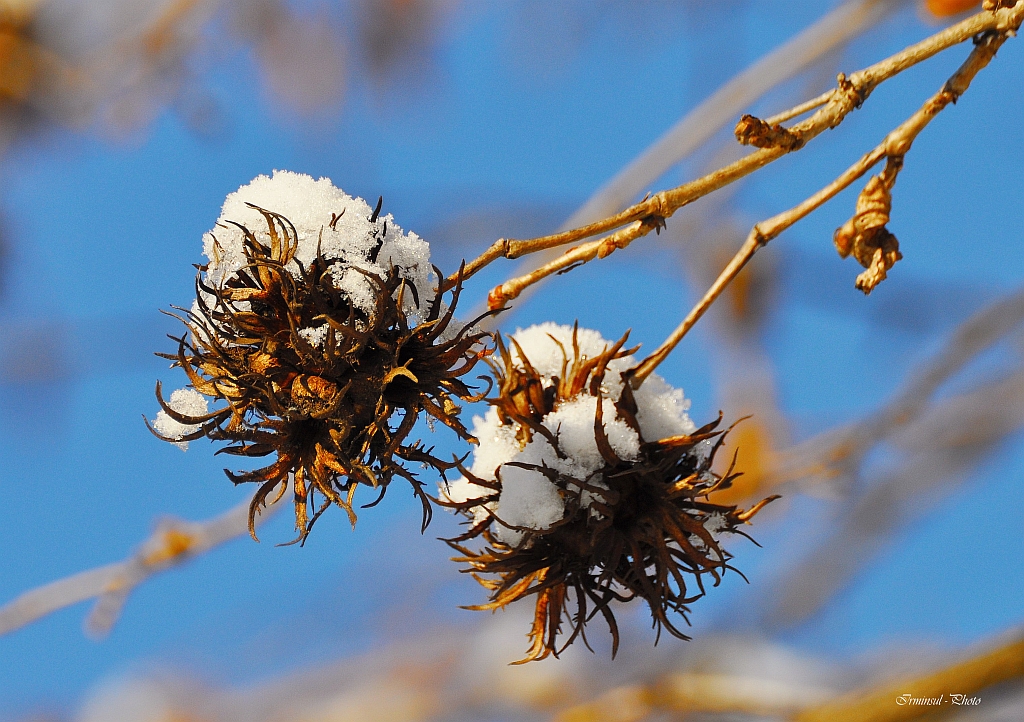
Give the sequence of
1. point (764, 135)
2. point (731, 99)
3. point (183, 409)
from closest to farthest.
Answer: point (764, 135)
point (183, 409)
point (731, 99)

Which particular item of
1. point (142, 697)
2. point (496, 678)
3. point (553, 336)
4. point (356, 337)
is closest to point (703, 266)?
point (553, 336)

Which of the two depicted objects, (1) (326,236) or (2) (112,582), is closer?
(1) (326,236)

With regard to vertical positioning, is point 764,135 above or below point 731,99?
below

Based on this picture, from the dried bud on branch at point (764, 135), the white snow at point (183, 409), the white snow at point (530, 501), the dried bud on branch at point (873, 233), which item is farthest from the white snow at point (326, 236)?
the dried bud on branch at point (873, 233)

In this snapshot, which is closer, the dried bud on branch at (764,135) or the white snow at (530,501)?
the dried bud on branch at (764,135)

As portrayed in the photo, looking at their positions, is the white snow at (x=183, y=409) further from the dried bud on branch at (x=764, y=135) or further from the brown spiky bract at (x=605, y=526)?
the dried bud on branch at (x=764, y=135)

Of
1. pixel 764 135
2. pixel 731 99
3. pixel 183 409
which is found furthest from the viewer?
pixel 731 99

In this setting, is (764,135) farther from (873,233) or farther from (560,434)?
(560,434)

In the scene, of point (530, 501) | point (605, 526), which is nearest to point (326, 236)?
point (530, 501)
